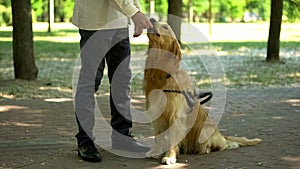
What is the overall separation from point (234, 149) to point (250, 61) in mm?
11182

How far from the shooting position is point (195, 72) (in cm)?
1327

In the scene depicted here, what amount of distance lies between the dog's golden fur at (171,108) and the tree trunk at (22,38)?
6335 mm

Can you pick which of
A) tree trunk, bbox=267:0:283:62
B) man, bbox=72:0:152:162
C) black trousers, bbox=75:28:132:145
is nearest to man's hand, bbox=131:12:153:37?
man, bbox=72:0:152:162

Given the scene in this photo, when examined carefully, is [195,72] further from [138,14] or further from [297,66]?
[138,14]

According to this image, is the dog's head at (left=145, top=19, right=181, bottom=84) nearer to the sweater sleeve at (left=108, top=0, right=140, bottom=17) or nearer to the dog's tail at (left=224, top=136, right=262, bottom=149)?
the sweater sleeve at (left=108, top=0, right=140, bottom=17)

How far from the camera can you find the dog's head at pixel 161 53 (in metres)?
4.30

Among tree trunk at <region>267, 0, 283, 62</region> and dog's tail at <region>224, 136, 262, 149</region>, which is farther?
tree trunk at <region>267, 0, 283, 62</region>

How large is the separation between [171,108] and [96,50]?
904 millimetres

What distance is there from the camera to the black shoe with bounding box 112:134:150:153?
5.07 m

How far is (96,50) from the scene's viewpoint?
4.61m

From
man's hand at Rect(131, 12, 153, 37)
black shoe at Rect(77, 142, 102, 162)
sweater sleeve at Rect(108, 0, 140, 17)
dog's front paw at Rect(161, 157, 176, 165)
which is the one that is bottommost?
dog's front paw at Rect(161, 157, 176, 165)

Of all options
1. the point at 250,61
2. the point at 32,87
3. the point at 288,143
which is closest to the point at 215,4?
the point at 250,61

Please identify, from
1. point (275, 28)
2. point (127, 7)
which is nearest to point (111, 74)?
point (127, 7)

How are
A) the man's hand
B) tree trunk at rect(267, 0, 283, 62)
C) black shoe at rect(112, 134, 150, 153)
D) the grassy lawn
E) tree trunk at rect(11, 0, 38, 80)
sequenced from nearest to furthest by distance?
the man's hand < black shoe at rect(112, 134, 150, 153) < the grassy lawn < tree trunk at rect(11, 0, 38, 80) < tree trunk at rect(267, 0, 283, 62)
